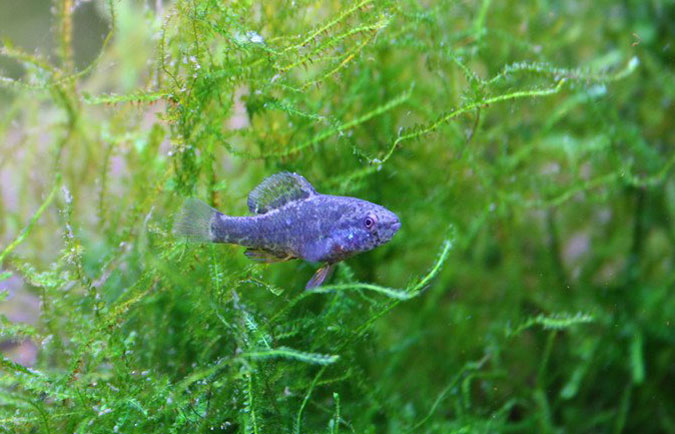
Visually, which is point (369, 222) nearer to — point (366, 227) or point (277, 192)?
point (366, 227)

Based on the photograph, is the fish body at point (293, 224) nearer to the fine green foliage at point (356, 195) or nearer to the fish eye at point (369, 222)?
the fish eye at point (369, 222)

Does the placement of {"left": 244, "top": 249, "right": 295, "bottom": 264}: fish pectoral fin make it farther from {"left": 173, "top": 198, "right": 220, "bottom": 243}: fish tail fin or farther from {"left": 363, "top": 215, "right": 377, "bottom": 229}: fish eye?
{"left": 363, "top": 215, "right": 377, "bottom": 229}: fish eye

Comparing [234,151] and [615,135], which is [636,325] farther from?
[234,151]

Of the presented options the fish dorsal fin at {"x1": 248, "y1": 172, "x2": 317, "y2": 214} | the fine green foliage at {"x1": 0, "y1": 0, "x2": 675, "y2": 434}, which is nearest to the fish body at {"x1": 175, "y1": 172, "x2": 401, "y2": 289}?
the fish dorsal fin at {"x1": 248, "y1": 172, "x2": 317, "y2": 214}

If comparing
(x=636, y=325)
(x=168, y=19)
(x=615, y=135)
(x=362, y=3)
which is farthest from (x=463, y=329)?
(x=168, y=19)

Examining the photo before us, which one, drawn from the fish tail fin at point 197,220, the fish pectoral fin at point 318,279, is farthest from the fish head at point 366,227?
the fish tail fin at point 197,220
